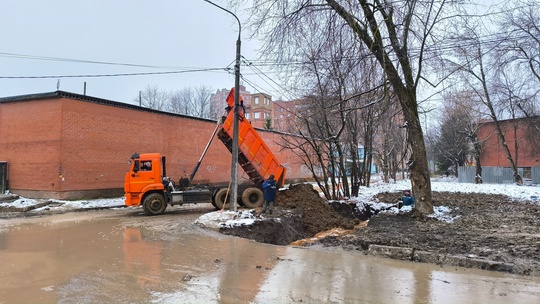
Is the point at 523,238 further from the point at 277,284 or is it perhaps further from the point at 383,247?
the point at 277,284

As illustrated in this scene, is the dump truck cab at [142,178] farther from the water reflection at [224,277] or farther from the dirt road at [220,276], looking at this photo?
the water reflection at [224,277]

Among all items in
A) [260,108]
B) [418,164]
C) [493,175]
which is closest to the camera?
[418,164]

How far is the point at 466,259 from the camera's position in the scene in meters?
7.04

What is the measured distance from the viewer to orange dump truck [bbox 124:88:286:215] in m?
15.4

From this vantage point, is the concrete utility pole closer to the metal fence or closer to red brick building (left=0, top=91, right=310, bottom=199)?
red brick building (left=0, top=91, right=310, bottom=199)

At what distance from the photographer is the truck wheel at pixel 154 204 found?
1533 cm

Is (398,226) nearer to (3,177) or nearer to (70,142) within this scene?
(70,142)

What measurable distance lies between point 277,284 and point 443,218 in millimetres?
8048

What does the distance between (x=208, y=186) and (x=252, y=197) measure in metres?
2.14

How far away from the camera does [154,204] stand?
1554 centimetres

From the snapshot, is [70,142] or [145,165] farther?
[70,142]

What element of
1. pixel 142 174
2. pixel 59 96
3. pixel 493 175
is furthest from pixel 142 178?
pixel 493 175

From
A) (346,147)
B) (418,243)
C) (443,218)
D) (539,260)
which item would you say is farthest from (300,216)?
(346,147)

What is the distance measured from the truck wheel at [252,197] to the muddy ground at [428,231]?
3.37 feet
